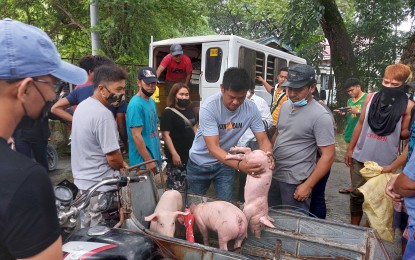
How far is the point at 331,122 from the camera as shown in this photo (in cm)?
300

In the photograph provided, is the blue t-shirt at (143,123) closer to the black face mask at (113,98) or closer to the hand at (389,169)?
the black face mask at (113,98)

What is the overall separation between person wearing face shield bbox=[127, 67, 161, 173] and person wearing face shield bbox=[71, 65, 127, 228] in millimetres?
656

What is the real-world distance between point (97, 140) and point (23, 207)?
184 cm

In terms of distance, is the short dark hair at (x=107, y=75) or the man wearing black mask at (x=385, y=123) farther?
the man wearing black mask at (x=385, y=123)

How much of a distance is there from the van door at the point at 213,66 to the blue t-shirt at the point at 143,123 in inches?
115

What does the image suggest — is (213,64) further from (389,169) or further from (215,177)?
(389,169)

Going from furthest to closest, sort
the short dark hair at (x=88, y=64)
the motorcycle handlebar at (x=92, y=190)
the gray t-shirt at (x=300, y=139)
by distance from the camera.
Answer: the short dark hair at (x=88, y=64), the gray t-shirt at (x=300, y=139), the motorcycle handlebar at (x=92, y=190)

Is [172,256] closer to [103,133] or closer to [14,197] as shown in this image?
[103,133]

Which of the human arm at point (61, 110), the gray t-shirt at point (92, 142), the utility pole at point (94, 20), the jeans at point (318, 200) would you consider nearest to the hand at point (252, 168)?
the jeans at point (318, 200)

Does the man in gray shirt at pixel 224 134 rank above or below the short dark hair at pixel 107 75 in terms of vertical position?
below

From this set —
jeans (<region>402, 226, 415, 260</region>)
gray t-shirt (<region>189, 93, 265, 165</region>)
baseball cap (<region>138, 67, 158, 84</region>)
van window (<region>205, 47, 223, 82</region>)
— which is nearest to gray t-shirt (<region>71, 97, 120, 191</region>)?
gray t-shirt (<region>189, 93, 265, 165</region>)

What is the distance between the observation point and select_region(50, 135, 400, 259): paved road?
4895 millimetres

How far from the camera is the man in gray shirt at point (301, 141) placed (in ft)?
9.73

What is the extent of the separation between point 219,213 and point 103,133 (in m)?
1.07
